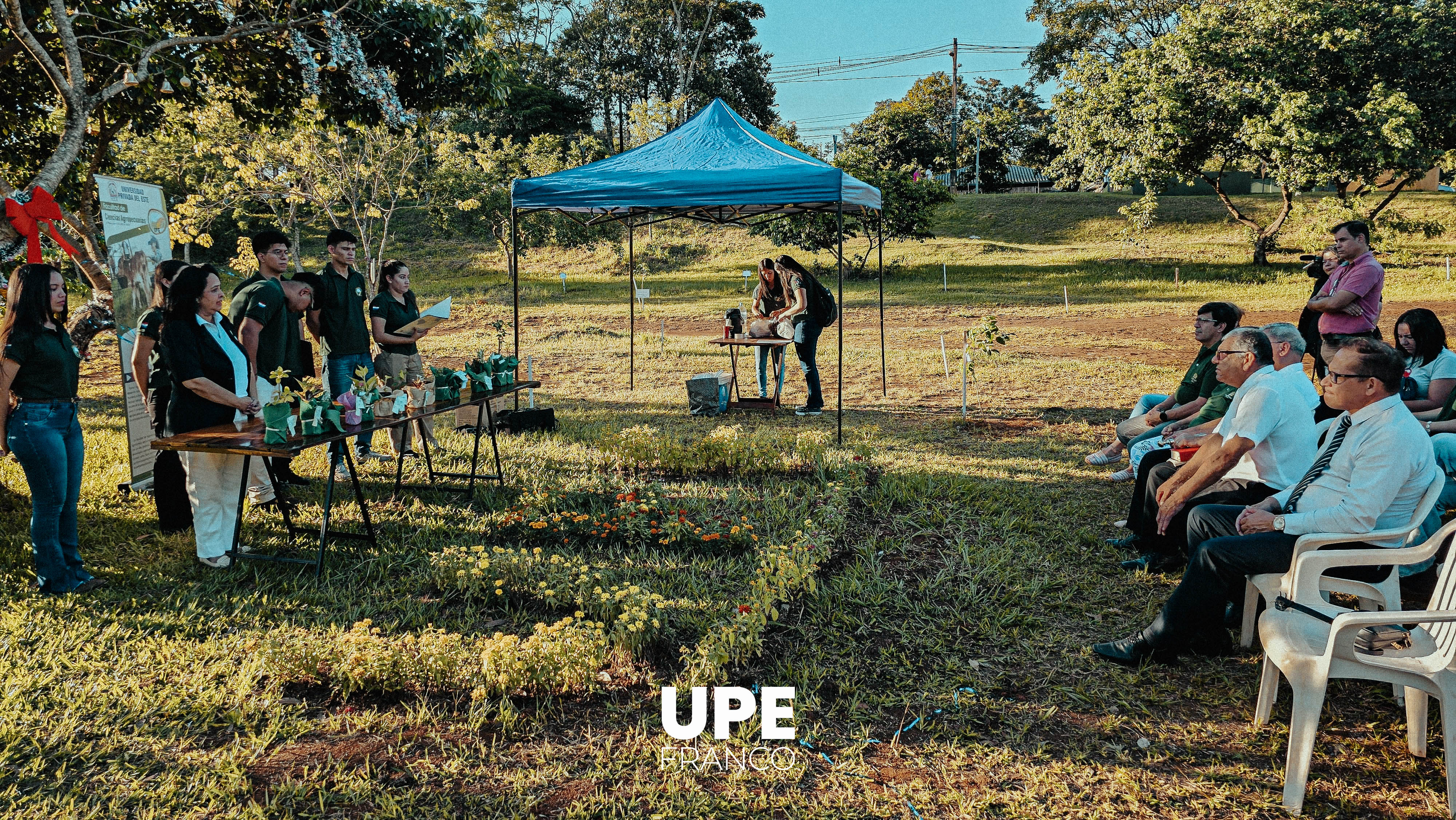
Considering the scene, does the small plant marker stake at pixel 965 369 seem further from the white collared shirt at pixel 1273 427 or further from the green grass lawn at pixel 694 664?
the white collared shirt at pixel 1273 427

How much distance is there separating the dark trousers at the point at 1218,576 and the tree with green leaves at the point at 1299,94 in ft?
60.5

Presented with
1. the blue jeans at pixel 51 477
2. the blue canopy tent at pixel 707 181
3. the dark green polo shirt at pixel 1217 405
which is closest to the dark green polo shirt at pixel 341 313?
the blue canopy tent at pixel 707 181

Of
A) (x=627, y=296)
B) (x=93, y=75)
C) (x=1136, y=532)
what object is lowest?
(x=1136, y=532)

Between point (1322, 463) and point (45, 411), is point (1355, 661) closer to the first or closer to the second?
point (1322, 463)

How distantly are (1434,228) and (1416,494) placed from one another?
A: 27.7 meters

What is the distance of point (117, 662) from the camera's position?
12.4 feet

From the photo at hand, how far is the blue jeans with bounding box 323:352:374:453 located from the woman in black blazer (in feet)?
4.45

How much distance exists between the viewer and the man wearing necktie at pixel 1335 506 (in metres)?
3.12

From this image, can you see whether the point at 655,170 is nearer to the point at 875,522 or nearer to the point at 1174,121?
the point at 875,522

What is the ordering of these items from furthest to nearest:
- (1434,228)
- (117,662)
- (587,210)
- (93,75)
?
1. (1434,228)
2. (587,210)
3. (93,75)
4. (117,662)

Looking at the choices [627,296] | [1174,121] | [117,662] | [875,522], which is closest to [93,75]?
[117,662]

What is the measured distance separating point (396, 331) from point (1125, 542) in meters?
5.40

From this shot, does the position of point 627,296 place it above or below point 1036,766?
above

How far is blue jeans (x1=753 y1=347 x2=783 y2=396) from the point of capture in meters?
9.48
